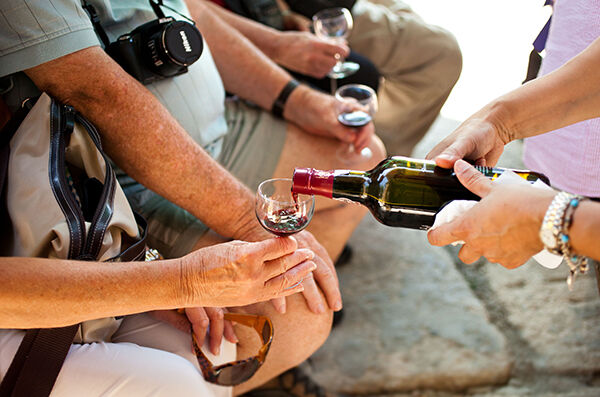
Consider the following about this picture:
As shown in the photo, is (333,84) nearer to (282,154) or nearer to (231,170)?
(282,154)

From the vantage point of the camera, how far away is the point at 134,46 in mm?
1170

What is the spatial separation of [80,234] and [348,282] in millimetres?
1192

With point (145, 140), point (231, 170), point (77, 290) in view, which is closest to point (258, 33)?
point (231, 170)

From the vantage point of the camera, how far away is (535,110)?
1.07 m

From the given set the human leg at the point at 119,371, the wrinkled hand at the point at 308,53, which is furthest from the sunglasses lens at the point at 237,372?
the wrinkled hand at the point at 308,53

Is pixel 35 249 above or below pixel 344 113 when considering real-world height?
above

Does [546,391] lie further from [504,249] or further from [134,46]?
[134,46]

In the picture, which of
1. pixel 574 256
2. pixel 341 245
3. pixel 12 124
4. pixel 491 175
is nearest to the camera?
pixel 574 256

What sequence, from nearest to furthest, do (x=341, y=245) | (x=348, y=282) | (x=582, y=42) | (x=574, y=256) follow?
(x=574, y=256) → (x=582, y=42) → (x=341, y=245) → (x=348, y=282)

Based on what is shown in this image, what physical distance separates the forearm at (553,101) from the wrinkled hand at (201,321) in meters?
0.69

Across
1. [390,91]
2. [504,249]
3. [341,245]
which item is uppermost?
[504,249]

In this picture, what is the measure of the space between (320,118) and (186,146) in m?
0.54

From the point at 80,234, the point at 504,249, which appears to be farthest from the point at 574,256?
the point at 80,234

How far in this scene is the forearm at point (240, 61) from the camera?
5.46 ft
